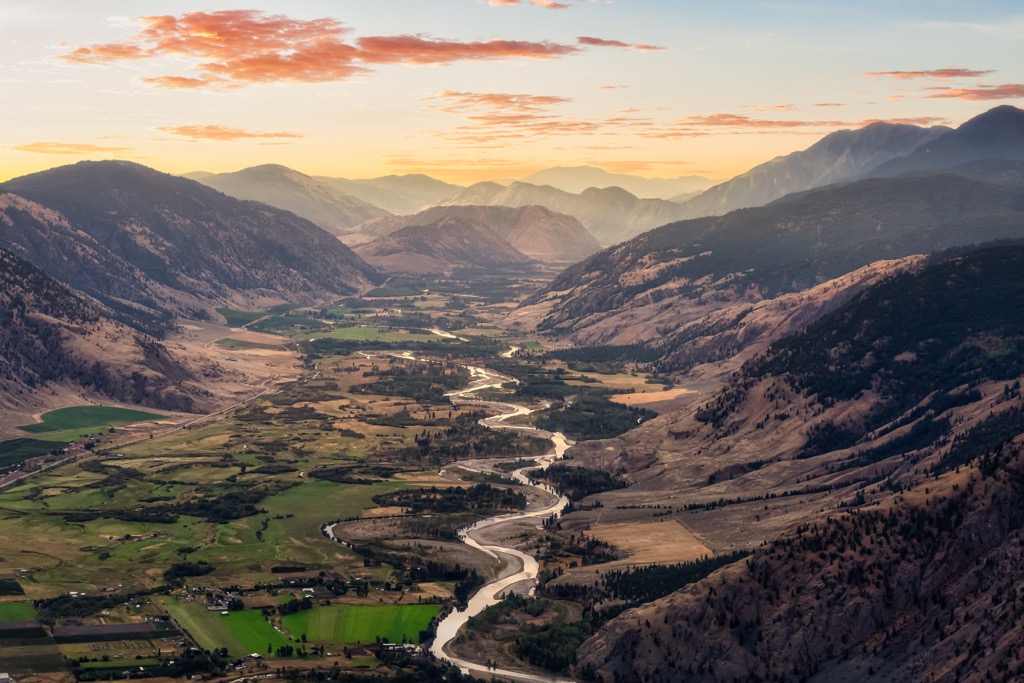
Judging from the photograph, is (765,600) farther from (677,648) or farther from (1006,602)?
(1006,602)

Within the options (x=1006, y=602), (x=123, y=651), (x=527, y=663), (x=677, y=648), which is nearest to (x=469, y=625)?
(x=527, y=663)

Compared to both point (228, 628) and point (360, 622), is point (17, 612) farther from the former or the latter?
point (360, 622)

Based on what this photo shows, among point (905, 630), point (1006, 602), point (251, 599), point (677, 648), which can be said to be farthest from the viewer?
point (251, 599)

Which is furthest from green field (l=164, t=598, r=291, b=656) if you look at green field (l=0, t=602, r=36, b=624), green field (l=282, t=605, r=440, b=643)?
green field (l=0, t=602, r=36, b=624)

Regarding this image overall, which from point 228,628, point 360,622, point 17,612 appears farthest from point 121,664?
point 360,622

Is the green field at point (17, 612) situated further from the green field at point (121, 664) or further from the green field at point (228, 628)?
the green field at point (121, 664)

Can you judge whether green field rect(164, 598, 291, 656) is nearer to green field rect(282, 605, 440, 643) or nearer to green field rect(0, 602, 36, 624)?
green field rect(282, 605, 440, 643)

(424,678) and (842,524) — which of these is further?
(842,524)
